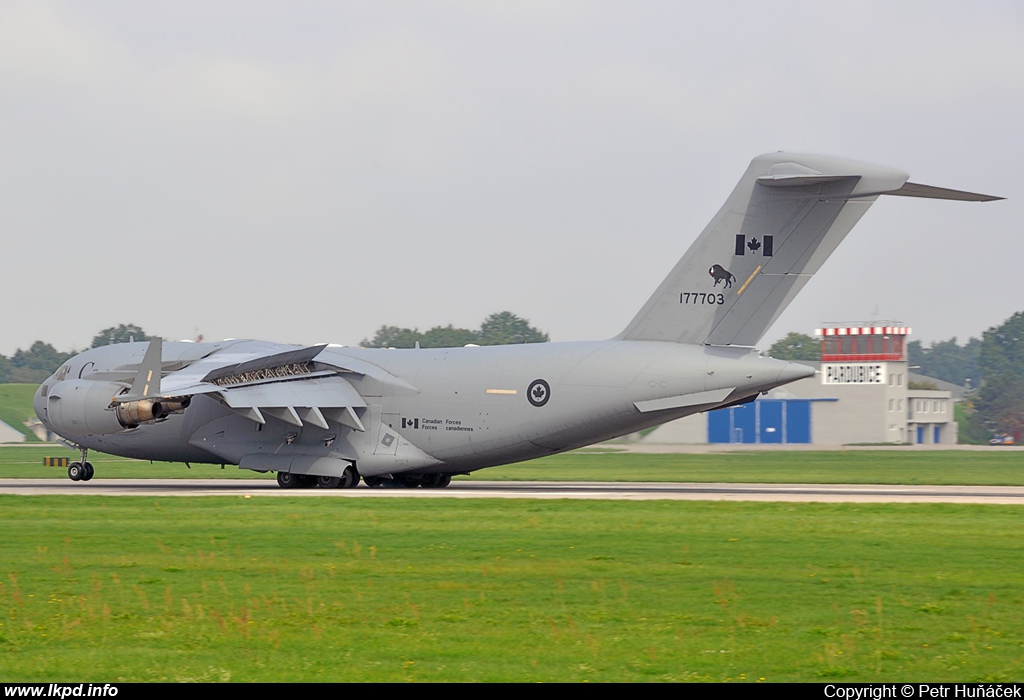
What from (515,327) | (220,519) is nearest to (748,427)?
(515,327)

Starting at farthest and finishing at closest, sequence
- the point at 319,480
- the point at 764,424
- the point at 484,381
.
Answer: the point at 764,424
the point at 319,480
the point at 484,381

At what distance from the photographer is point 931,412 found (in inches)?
3346

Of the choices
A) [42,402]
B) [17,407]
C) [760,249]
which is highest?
[760,249]

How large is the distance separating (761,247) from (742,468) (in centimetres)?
1608

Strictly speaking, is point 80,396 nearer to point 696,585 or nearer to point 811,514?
point 811,514

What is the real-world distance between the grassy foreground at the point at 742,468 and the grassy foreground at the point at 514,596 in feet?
48.2

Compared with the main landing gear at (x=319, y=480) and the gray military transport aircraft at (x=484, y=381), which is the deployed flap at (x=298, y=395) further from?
the main landing gear at (x=319, y=480)

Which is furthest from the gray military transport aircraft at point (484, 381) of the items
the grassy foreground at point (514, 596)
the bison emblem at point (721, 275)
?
the grassy foreground at point (514, 596)

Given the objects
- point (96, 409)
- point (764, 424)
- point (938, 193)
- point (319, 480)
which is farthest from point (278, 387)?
point (764, 424)

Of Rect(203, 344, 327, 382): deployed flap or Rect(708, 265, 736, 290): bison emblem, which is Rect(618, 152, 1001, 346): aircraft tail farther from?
Rect(203, 344, 327, 382): deployed flap

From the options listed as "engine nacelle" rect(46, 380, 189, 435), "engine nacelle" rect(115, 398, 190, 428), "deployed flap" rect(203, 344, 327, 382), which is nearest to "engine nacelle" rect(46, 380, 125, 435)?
"engine nacelle" rect(46, 380, 189, 435)

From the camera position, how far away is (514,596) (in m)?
13.7

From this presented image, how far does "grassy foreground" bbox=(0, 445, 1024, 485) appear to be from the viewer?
36.9 m

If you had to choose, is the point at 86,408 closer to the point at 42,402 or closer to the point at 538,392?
the point at 42,402
